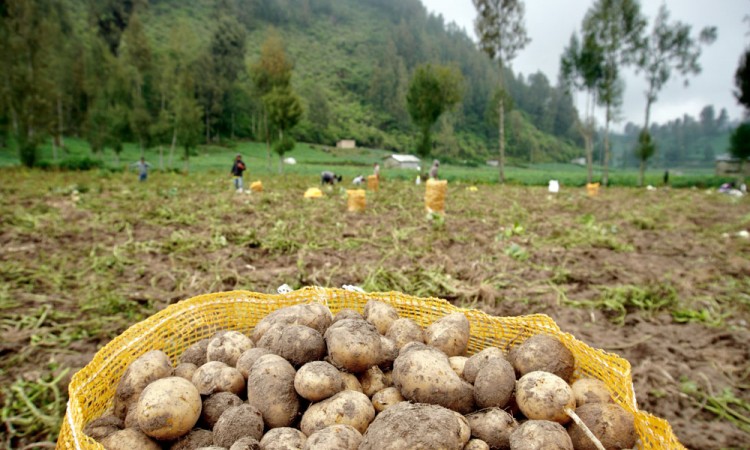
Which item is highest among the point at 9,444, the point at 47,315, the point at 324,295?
the point at 324,295

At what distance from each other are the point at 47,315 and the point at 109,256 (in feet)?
7.45

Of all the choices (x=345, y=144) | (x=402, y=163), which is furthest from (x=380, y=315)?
(x=345, y=144)

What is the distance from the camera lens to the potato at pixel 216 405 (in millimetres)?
1939

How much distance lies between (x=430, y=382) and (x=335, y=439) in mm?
514

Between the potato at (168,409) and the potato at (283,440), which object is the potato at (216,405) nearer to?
the potato at (168,409)

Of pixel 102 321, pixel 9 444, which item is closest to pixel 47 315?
pixel 102 321

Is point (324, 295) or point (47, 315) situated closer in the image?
point (324, 295)

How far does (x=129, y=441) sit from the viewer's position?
1.70 meters

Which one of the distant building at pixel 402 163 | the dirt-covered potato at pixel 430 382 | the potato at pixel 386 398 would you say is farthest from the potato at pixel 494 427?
the distant building at pixel 402 163

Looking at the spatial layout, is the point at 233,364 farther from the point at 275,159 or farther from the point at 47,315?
the point at 275,159

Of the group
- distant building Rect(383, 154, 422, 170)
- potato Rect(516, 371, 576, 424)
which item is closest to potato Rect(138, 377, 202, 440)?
potato Rect(516, 371, 576, 424)

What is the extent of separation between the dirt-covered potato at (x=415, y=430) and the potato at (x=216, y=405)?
2.45 feet

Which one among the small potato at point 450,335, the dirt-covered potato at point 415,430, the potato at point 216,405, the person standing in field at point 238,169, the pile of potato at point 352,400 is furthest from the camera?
the person standing in field at point 238,169

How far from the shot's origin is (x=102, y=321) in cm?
418
